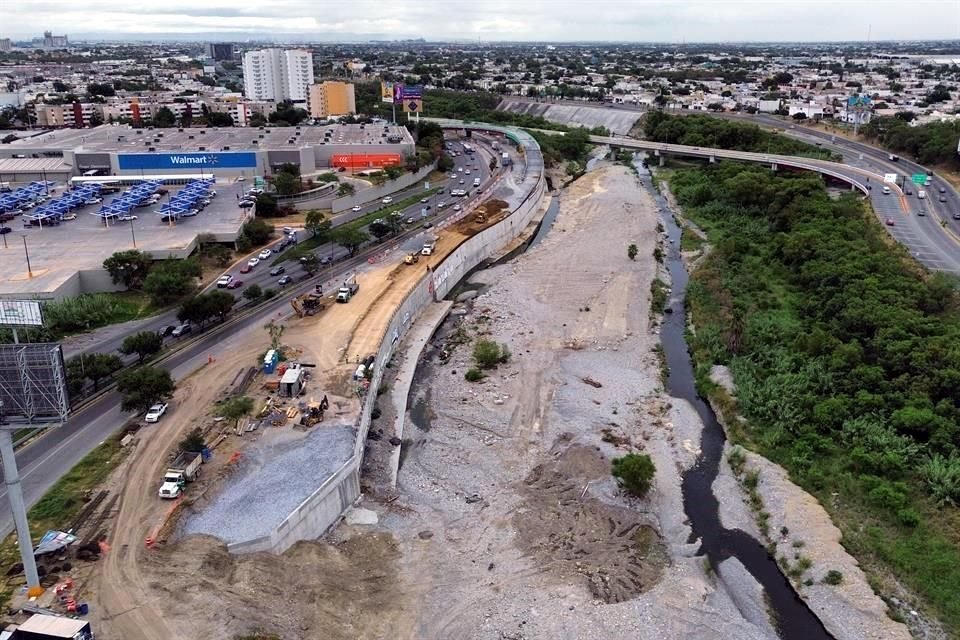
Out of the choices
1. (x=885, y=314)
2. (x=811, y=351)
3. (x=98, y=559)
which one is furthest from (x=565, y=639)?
(x=885, y=314)

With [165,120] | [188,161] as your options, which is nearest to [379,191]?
[188,161]

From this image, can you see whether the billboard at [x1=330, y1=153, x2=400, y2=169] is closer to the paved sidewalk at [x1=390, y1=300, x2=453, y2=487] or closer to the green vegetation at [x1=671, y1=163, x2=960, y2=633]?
the paved sidewalk at [x1=390, y1=300, x2=453, y2=487]

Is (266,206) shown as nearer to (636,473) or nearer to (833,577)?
(636,473)

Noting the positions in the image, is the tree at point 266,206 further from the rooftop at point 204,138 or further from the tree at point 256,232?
the rooftop at point 204,138

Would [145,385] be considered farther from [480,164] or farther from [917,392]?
[480,164]

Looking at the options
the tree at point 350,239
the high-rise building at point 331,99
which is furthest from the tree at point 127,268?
the high-rise building at point 331,99

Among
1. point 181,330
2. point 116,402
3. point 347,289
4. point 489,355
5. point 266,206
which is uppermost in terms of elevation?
point 266,206
